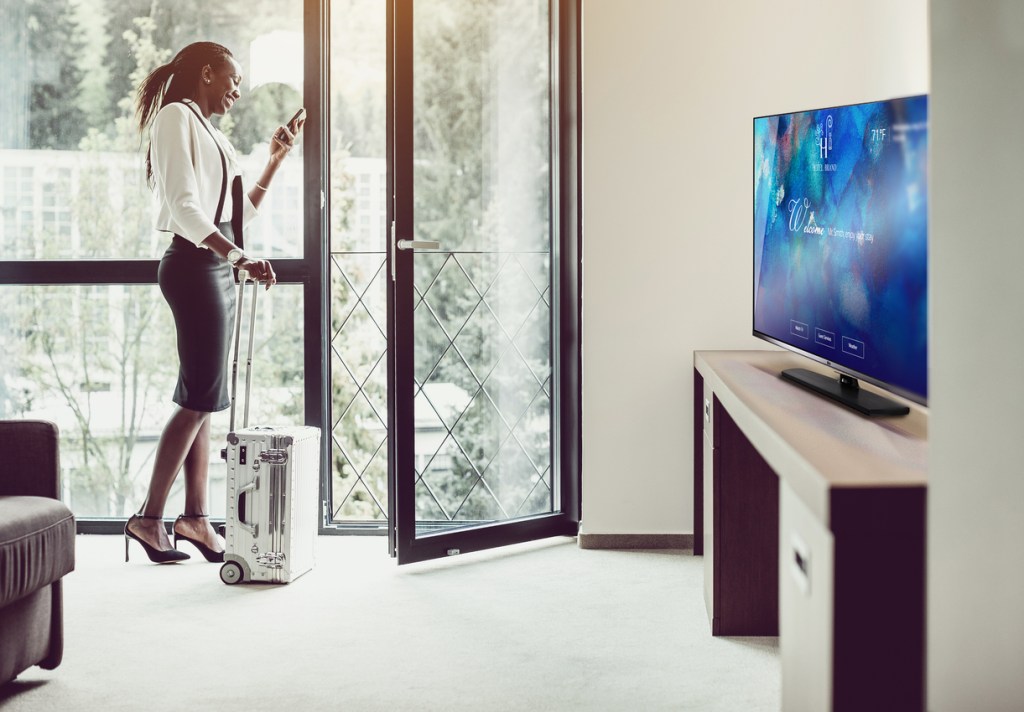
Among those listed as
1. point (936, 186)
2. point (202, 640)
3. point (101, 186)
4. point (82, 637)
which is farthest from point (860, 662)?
point (101, 186)

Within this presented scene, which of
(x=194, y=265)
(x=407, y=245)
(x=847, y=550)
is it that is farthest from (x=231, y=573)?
(x=847, y=550)

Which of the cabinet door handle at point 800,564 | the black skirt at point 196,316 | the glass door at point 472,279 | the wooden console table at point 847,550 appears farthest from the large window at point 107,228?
the cabinet door handle at point 800,564

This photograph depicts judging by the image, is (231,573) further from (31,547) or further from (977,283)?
(977,283)

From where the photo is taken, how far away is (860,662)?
46.6 inches

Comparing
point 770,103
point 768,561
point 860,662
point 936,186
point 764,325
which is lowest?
point 768,561

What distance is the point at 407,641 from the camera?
243 centimetres

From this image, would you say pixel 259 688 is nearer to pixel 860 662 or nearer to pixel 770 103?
pixel 860 662

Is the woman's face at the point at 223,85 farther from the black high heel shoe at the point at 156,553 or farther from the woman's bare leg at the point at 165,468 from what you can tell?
the black high heel shoe at the point at 156,553

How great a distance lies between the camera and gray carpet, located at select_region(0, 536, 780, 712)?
2.08 m

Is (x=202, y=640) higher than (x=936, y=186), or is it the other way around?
(x=936, y=186)

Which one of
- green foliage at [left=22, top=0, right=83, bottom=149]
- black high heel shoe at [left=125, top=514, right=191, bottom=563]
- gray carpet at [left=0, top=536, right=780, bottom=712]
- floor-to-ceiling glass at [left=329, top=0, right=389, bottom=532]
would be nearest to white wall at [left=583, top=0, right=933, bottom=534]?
gray carpet at [left=0, top=536, right=780, bottom=712]

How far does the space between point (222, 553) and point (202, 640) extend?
30.1 inches

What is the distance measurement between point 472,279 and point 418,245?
0.27 m

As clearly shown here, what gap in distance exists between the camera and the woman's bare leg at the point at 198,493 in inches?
126
